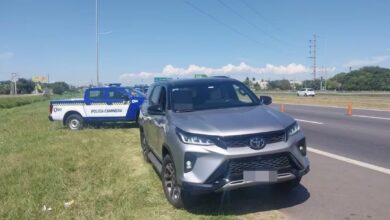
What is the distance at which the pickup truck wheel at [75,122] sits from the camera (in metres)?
16.5

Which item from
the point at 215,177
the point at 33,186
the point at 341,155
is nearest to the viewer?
the point at 215,177

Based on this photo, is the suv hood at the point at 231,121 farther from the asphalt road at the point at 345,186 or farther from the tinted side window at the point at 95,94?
the tinted side window at the point at 95,94

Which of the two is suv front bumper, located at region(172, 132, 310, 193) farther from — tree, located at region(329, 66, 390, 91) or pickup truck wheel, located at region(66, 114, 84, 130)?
tree, located at region(329, 66, 390, 91)

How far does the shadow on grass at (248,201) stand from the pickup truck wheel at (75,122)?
1148 centimetres

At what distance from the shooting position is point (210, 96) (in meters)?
6.60

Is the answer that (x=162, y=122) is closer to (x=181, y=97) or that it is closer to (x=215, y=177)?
(x=181, y=97)

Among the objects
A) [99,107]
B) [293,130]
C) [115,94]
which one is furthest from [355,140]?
[99,107]

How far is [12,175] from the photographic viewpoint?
811cm

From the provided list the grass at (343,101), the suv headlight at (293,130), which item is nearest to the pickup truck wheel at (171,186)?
the suv headlight at (293,130)

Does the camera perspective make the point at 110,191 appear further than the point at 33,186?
No

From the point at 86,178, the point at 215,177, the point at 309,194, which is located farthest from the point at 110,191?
the point at 309,194

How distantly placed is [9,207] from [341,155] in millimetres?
6659

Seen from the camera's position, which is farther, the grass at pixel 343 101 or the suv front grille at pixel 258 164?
the grass at pixel 343 101

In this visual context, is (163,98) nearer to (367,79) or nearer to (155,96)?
(155,96)
